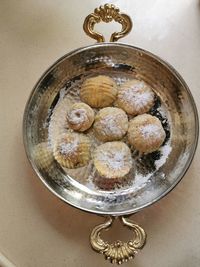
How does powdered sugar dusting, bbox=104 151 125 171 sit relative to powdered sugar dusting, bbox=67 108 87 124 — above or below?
below

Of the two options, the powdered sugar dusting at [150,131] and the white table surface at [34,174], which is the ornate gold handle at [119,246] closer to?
the white table surface at [34,174]

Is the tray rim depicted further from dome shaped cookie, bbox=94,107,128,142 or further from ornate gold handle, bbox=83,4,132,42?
dome shaped cookie, bbox=94,107,128,142

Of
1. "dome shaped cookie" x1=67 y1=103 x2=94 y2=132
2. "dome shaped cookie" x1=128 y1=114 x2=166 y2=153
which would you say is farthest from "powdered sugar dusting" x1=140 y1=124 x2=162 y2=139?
"dome shaped cookie" x1=67 y1=103 x2=94 y2=132

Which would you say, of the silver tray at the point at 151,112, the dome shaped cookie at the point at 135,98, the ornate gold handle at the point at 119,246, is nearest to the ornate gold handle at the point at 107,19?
the silver tray at the point at 151,112

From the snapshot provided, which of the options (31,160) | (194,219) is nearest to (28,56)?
(31,160)

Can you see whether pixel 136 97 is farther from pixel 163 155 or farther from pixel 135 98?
pixel 163 155

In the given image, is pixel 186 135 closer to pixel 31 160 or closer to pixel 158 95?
pixel 158 95

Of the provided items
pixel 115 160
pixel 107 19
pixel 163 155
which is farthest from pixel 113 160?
pixel 107 19
